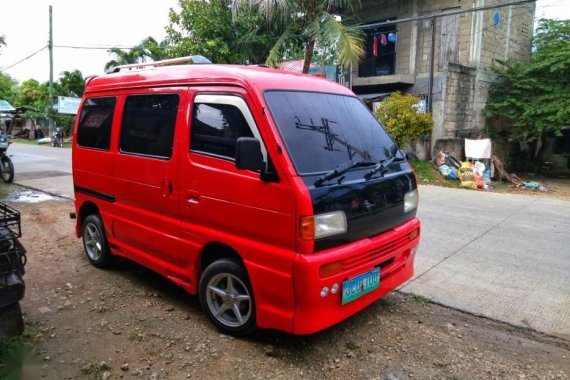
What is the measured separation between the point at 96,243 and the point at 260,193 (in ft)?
9.12

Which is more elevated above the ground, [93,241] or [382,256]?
[382,256]

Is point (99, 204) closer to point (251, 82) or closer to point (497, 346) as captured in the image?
point (251, 82)

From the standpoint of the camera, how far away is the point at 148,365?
3031 mm

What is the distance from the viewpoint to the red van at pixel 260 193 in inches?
113

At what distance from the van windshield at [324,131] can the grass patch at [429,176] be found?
8692 mm

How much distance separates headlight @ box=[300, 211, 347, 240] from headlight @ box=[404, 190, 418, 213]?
2.98 feet

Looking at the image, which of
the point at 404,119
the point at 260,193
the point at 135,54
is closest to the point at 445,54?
the point at 404,119

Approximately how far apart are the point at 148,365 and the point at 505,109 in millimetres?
14982

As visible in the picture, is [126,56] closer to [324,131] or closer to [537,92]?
[537,92]

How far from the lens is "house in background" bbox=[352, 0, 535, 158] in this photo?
1441 cm

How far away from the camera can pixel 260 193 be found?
116 inches

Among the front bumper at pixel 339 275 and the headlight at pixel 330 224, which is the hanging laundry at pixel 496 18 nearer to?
the front bumper at pixel 339 275

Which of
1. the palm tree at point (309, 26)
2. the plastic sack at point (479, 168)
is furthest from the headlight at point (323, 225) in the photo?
the plastic sack at point (479, 168)

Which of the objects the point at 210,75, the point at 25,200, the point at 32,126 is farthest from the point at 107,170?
the point at 32,126
